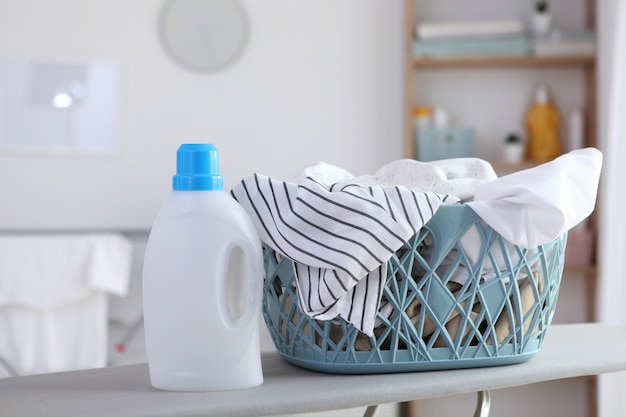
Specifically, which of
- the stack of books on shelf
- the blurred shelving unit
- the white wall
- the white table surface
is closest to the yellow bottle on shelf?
the blurred shelving unit

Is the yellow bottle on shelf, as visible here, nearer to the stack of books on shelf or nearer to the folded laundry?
the stack of books on shelf

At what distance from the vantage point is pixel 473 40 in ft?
8.36

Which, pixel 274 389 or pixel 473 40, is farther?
pixel 473 40

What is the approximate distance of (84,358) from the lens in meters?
2.28

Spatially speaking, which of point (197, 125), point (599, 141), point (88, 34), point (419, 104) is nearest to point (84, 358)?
point (197, 125)

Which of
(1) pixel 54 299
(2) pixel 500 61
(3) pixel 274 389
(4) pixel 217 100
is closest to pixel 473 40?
(2) pixel 500 61

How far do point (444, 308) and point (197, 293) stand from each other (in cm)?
22

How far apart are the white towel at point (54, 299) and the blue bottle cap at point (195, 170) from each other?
1708mm

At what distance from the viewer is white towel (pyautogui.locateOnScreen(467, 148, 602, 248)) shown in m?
0.67

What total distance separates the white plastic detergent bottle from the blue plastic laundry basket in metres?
0.07

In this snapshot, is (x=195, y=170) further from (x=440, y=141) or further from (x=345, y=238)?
(x=440, y=141)

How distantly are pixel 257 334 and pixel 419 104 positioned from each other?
84.7 inches

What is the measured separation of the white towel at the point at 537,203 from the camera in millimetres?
673

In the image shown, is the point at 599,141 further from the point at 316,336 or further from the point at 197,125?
the point at 316,336
